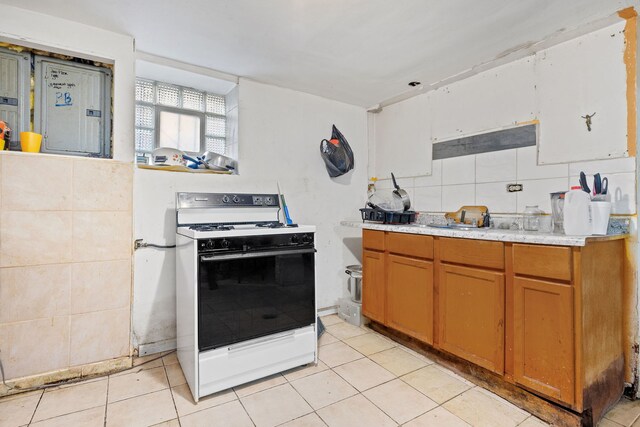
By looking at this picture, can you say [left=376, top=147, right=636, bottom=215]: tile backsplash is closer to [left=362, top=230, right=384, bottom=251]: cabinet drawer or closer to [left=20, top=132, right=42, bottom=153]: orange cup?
[left=362, top=230, right=384, bottom=251]: cabinet drawer

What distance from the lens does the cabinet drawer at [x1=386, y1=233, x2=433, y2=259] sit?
213 centimetres

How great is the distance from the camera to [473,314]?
185 centimetres

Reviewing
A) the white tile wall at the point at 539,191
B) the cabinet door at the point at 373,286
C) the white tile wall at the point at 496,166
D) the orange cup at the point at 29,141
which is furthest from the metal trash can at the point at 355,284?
the orange cup at the point at 29,141

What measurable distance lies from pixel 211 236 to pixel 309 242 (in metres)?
0.67

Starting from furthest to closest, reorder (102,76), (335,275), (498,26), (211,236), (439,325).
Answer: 1. (335,275)
2. (102,76)
3. (439,325)
4. (498,26)
5. (211,236)

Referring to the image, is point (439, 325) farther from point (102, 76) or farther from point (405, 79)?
point (102, 76)

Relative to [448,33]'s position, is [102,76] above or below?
below

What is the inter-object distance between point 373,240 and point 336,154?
38.7 inches

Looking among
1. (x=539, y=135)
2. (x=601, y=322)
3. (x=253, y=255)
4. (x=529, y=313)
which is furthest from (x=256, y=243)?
(x=539, y=135)

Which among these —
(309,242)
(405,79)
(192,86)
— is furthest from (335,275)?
(192,86)

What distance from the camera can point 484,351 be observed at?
1790 mm

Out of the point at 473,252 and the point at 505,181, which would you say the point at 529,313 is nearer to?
the point at 473,252

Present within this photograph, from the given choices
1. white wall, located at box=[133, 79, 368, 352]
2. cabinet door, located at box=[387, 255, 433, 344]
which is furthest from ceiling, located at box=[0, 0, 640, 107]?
cabinet door, located at box=[387, 255, 433, 344]

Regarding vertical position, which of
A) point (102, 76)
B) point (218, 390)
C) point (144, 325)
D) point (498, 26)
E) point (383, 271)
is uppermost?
point (498, 26)
